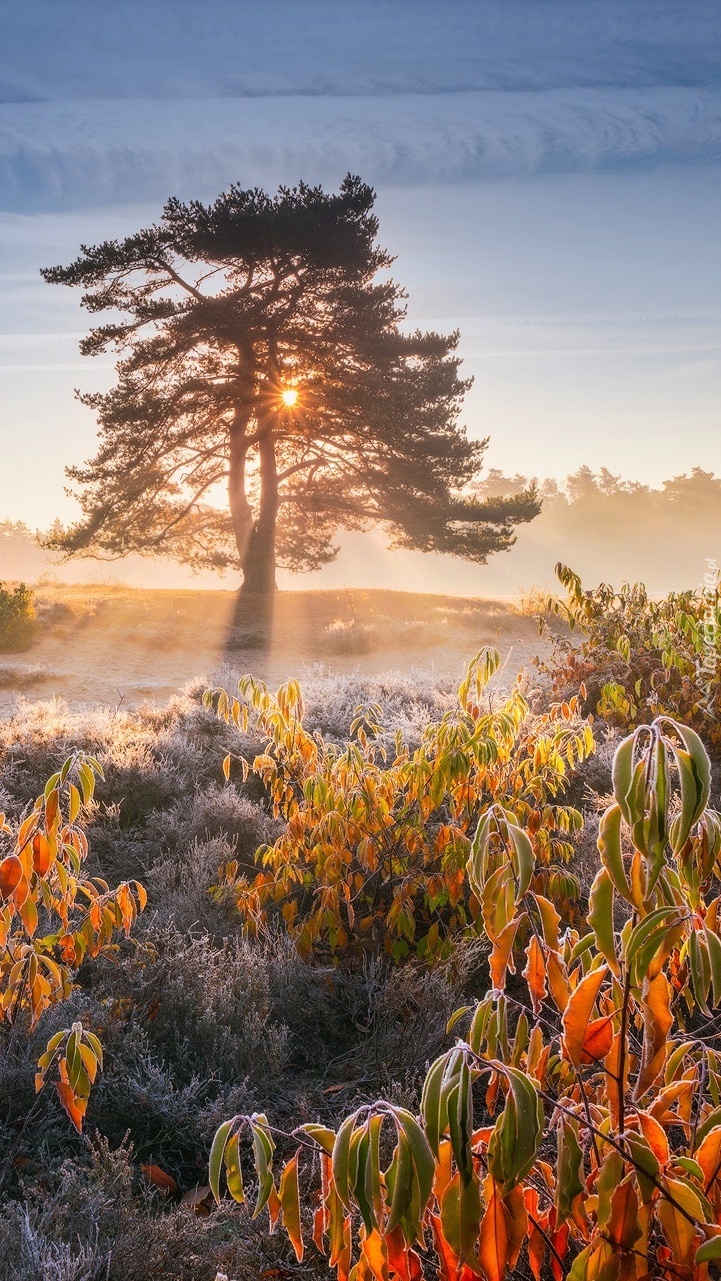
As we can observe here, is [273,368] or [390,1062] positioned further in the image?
[273,368]

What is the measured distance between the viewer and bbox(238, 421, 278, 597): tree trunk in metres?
19.6

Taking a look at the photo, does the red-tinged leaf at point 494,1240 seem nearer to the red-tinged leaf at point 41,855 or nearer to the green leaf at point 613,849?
the green leaf at point 613,849

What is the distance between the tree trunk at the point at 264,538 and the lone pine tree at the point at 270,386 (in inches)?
2.1

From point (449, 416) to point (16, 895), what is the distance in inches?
680

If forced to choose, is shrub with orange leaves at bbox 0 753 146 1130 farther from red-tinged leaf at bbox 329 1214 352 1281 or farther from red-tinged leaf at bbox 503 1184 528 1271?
red-tinged leaf at bbox 503 1184 528 1271

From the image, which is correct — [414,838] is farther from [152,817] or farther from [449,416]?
[449,416]

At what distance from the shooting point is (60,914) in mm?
2428

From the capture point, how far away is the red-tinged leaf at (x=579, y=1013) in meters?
1.08

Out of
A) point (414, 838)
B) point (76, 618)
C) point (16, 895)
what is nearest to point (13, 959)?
point (16, 895)

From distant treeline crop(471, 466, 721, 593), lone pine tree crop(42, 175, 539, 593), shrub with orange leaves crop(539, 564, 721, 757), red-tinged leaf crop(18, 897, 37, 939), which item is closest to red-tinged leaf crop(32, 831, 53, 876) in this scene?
red-tinged leaf crop(18, 897, 37, 939)

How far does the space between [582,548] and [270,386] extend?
68.0m

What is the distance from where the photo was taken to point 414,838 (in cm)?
330

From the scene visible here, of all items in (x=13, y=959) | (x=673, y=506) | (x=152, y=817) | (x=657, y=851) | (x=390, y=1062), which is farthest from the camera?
(x=673, y=506)

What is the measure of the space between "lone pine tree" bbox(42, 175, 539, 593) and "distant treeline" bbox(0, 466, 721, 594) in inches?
2200
